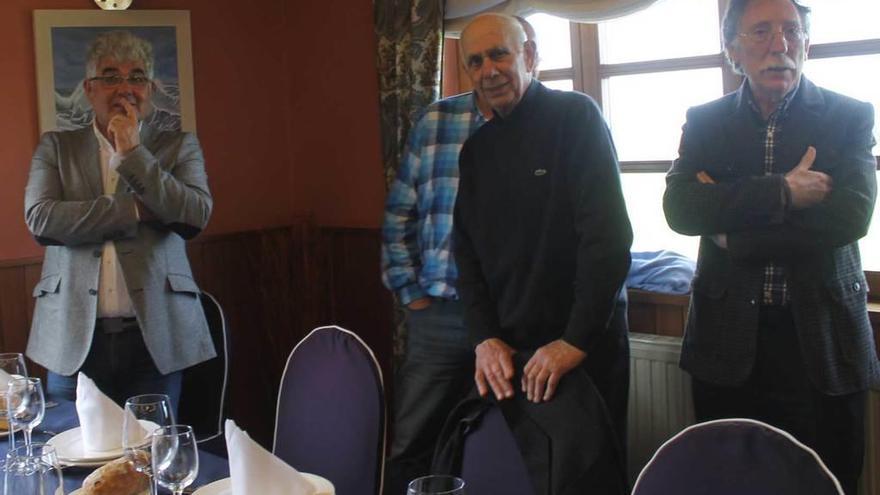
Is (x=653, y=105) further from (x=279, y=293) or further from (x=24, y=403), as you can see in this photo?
(x=24, y=403)

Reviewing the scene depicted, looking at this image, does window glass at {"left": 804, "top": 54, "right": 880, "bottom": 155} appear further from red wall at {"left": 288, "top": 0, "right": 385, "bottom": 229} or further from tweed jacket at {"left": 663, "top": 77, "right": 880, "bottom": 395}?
red wall at {"left": 288, "top": 0, "right": 385, "bottom": 229}

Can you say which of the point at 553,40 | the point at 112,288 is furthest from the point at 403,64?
the point at 112,288

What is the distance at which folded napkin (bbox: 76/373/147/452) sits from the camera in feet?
6.30

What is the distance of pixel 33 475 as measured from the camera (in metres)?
1.32

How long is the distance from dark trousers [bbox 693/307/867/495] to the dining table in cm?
122

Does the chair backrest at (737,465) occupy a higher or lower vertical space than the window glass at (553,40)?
lower

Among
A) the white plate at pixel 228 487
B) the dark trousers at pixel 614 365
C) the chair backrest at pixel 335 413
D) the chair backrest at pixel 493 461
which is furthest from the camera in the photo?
the dark trousers at pixel 614 365

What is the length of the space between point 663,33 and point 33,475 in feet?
8.46

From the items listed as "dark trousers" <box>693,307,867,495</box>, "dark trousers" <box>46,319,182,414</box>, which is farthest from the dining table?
"dark trousers" <box>693,307,867,495</box>

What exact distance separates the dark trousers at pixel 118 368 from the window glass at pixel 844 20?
225 centimetres

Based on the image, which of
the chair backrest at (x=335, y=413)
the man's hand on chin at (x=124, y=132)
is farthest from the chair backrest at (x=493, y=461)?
the man's hand on chin at (x=124, y=132)

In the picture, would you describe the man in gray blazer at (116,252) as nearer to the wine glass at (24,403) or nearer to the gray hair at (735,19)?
the wine glass at (24,403)

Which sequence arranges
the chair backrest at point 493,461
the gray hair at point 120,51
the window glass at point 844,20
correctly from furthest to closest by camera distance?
the gray hair at point 120,51 → the window glass at point 844,20 → the chair backrest at point 493,461

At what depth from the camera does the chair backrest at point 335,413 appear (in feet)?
6.46
